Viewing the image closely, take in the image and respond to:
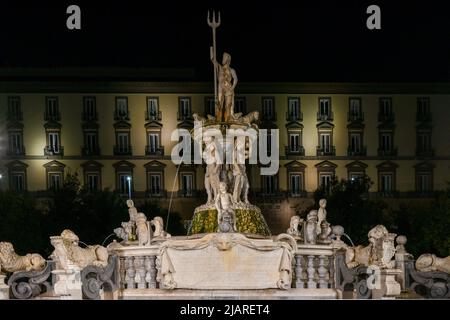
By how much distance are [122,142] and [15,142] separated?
27.3ft

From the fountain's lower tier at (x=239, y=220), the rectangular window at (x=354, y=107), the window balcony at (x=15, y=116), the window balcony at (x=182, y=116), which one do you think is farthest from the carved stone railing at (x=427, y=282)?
the window balcony at (x=15, y=116)

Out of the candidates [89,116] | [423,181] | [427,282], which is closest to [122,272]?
[427,282]

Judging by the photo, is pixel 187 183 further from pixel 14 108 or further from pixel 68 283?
pixel 68 283

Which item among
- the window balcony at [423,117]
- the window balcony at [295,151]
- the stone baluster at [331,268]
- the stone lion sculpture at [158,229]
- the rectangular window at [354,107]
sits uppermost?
the rectangular window at [354,107]

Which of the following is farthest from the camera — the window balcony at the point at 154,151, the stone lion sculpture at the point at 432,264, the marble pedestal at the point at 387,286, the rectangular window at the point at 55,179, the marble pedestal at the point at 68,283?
the window balcony at the point at 154,151

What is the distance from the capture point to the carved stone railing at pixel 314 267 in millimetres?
21609

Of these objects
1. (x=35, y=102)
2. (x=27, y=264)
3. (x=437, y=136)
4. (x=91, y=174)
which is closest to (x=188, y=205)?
(x=91, y=174)

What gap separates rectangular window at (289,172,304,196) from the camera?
75.6m

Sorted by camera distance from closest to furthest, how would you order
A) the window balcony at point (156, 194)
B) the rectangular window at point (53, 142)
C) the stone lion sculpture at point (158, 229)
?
the stone lion sculpture at point (158, 229)
the window balcony at point (156, 194)
the rectangular window at point (53, 142)

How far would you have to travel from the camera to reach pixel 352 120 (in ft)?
253

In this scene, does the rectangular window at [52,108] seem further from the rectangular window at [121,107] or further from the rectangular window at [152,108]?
the rectangular window at [152,108]

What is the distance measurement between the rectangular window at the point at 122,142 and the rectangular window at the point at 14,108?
7967 millimetres

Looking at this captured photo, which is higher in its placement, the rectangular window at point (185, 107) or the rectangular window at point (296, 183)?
the rectangular window at point (185, 107)

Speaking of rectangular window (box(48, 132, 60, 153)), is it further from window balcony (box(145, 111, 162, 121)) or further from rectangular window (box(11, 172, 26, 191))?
window balcony (box(145, 111, 162, 121))
